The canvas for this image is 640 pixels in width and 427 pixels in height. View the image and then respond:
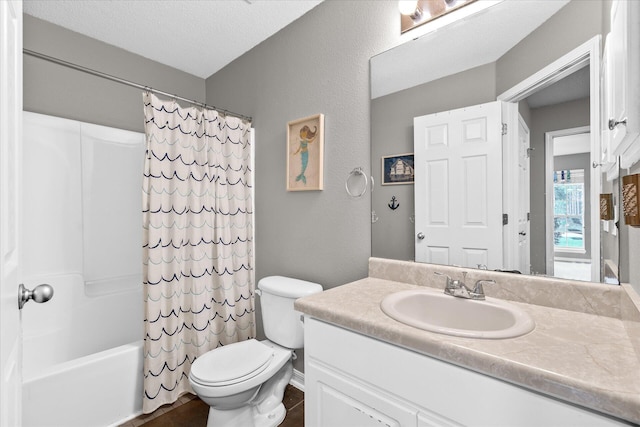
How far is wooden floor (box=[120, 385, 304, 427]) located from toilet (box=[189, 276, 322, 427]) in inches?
3.1

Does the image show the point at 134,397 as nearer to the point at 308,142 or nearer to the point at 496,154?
the point at 308,142

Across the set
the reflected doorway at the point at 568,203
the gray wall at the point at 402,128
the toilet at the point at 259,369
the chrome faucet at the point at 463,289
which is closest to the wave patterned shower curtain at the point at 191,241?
the toilet at the point at 259,369

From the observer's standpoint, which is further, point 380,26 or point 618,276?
point 380,26

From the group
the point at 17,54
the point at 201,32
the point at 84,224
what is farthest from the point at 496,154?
the point at 84,224

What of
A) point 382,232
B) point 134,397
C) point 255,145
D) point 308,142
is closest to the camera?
point 382,232

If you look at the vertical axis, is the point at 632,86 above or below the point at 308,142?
below

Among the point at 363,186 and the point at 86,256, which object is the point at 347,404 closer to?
the point at 363,186

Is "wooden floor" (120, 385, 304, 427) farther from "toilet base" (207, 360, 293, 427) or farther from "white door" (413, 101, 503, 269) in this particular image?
"white door" (413, 101, 503, 269)

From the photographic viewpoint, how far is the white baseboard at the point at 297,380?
6.51 ft

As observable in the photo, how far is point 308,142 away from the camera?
1.93 m

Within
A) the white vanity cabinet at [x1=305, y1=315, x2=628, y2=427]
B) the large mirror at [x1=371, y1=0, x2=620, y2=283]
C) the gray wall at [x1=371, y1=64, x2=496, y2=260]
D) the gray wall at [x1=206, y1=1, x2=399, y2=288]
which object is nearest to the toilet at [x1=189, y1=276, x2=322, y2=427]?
the gray wall at [x1=206, y1=1, x2=399, y2=288]

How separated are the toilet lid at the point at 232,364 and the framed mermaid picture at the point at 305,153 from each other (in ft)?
3.25

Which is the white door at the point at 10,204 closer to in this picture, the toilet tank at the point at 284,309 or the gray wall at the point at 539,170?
the toilet tank at the point at 284,309

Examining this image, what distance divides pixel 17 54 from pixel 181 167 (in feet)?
3.29
